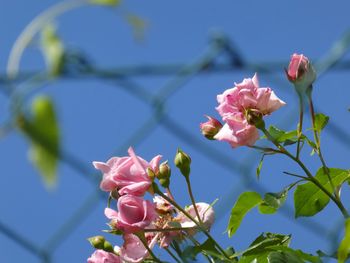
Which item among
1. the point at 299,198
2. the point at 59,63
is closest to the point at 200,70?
the point at 299,198

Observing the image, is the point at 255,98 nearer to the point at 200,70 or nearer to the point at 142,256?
the point at 142,256

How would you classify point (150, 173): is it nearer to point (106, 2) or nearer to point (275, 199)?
point (275, 199)

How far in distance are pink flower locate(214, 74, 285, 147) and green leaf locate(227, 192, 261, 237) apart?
43 millimetres

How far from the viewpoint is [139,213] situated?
1.39ft

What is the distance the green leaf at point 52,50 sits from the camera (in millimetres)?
203

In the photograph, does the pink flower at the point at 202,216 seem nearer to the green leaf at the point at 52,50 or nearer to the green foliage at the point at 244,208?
the green foliage at the point at 244,208

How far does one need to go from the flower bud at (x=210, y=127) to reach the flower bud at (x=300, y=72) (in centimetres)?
5

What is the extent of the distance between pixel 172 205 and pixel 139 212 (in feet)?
0.12

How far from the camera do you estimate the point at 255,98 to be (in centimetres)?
44

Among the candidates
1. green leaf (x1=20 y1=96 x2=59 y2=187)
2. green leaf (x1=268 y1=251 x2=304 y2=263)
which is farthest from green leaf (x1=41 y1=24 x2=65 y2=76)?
green leaf (x1=268 y1=251 x2=304 y2=263)

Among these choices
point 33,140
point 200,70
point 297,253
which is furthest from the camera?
point 200,70

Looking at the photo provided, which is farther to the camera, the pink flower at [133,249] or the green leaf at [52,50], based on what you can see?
the pink flower at [133,249]

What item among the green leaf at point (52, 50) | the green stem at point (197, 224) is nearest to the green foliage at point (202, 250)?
the green stem at point (197, 224)

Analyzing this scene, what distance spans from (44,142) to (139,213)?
0.80ft
